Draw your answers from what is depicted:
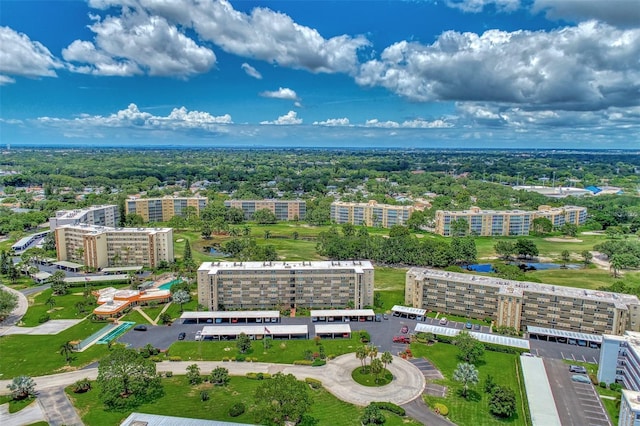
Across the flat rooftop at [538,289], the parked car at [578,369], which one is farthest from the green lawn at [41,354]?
the parked car at [578,369]

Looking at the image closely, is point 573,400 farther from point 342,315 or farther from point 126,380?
point 126,380

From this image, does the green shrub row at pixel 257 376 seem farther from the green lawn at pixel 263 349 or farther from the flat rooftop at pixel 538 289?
the flat rooftop at pixel 538 289

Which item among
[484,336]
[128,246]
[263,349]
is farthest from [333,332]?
[128,246]

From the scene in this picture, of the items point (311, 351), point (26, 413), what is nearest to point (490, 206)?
Answer: point (311, 351)

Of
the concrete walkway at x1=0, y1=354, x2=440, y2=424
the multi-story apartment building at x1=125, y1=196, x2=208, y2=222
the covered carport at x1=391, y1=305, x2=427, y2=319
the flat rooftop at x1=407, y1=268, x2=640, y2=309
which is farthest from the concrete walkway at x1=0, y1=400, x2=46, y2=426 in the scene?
the multi-story apartment building at x1=125, y1=196, x2=208, y2=222

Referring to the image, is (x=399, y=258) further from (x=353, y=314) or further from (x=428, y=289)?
(x=353, y=314)

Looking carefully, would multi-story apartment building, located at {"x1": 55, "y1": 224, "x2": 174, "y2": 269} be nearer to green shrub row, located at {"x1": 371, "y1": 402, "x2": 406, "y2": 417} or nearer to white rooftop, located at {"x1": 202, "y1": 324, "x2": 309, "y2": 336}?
white rooftop, located at {"x1": 202, "y1": 324, "x2": 309, "y2": 336}
